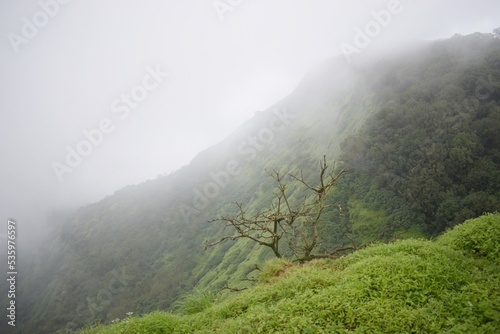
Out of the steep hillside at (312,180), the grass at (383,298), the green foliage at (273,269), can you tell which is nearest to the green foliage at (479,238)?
the grass at (383,298)

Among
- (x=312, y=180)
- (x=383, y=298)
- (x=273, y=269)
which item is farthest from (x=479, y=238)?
(x=312, y=180)

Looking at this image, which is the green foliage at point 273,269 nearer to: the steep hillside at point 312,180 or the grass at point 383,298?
the grass at point 383,298

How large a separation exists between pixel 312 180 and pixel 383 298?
52.8 metres

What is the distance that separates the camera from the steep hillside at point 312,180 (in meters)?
37.1

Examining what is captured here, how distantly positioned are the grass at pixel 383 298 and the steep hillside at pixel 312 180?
3415 millimetres

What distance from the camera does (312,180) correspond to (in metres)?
56.3

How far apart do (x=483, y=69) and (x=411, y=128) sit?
1589 cm

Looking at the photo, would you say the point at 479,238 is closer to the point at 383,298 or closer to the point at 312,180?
the point at 383,298

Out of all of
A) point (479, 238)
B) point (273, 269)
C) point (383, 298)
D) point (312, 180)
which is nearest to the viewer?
point (383, 298)

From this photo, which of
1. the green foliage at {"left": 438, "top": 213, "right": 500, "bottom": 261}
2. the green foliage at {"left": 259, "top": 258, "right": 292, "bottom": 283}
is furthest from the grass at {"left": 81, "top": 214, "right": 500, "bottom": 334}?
the green foliage at {"left": 259, "top": 258, "right": 292, "bottom": 283}

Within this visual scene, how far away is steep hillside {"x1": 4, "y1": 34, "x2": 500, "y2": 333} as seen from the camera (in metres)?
37.1

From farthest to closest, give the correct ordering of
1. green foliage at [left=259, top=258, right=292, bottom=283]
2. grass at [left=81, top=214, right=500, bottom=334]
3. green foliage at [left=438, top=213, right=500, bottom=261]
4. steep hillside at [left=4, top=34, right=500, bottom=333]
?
steep hillside at [left=4, top=34, right=500, bottom=333]
green foliage at [left=259, top=258, right=292, bottom=283]
green foliage at [left=438, top=213, right=500, bottom=261]
grass at [left=81, top=214, right=500, bottom=334]

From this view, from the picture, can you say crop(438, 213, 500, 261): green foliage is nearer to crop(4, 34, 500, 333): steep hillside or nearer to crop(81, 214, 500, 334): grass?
crop(81, 214, 500, 334): grass

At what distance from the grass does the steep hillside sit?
342 centimetres
